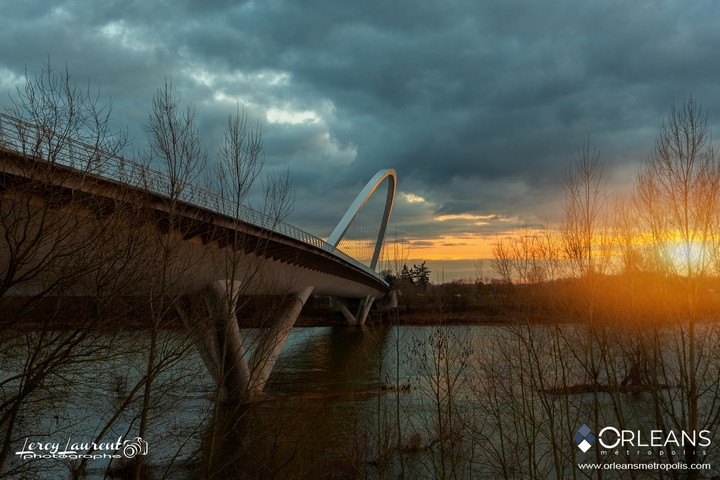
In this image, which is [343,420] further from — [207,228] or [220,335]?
[207,228]

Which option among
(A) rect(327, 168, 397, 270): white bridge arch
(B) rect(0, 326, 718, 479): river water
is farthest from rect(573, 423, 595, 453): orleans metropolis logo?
(A) rect(327, 168, 397, 270): white bridge arch

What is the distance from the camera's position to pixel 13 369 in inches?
316

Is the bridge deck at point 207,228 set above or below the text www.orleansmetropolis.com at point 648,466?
above

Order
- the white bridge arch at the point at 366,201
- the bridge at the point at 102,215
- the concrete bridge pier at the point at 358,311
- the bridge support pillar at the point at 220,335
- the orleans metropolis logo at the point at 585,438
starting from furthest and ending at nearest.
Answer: the concrete bridge pier at the point at 358,311 < the white bridge arch at the point at 366,201 < the orleans metropolis logo at the point at 585,438 < the bridge support pillar at the point at 220,335 < the bridge at the point at 102,215

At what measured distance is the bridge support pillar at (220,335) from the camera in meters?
9.72

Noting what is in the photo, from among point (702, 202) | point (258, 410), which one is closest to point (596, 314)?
point (702, 202)

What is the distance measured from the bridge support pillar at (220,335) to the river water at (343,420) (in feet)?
1.38

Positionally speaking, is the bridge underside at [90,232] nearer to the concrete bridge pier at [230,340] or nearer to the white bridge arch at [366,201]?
the concrete bridge pier at [230,340]

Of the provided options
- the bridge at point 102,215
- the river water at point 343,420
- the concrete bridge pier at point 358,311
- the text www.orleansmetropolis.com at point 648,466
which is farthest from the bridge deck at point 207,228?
the concrete bridge pier at point 358,311

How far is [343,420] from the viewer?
18.6 m

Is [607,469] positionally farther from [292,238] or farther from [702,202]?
[292,238]

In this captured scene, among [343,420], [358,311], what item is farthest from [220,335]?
[358,311]

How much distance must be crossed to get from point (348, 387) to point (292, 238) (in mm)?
7487

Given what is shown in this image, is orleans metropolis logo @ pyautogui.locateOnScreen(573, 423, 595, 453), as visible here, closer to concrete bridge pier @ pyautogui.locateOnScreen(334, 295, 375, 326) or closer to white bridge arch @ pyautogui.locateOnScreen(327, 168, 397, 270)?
white bridge arch @ pyautogui.locateOnScreen(327, 168, 397, 270)
